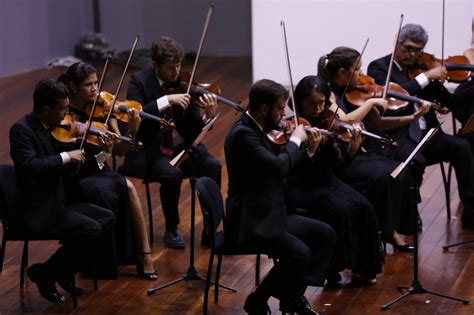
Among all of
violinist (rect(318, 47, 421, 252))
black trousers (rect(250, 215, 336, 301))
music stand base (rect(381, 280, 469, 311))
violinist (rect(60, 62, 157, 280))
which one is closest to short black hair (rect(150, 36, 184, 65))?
violinist (rect(60, 62, 157, 280))

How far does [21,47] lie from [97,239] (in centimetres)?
545

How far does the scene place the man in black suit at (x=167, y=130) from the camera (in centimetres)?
529

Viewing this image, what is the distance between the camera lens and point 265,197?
14.0ft

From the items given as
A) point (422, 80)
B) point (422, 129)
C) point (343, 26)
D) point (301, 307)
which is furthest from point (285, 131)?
point (343, 26)

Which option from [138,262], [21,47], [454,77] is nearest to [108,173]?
[138,262]

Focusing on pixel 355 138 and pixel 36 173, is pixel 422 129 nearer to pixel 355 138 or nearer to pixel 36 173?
pixel 355 138

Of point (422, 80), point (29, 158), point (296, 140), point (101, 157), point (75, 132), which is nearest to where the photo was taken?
point (296, 140)

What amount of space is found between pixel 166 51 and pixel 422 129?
154cm

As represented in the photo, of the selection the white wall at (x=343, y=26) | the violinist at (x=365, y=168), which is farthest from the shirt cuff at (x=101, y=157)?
the white wall at (x=343, y=26)

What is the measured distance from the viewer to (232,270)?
515 cm

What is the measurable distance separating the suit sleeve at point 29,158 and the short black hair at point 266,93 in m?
0.90

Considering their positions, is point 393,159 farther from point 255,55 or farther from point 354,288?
point 255,55

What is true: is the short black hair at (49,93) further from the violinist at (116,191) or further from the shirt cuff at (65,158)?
the violinist at (116,191)

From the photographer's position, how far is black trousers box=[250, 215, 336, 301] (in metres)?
4.32
